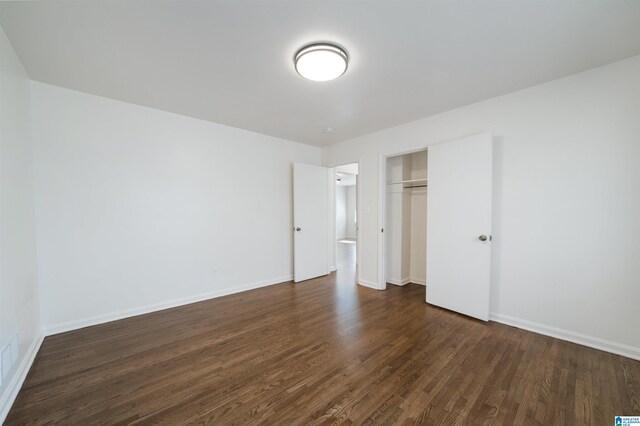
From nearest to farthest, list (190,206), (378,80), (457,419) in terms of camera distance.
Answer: (457,419) → (378,80) → (190,206)

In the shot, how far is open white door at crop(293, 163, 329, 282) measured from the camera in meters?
4.32

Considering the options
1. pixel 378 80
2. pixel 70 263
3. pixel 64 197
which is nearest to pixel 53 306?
pixel 70 263

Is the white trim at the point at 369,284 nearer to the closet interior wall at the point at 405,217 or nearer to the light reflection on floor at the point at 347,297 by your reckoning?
the light reflection on floor at the point at 347,297

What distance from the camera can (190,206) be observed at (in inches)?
131

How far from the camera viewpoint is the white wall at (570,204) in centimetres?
207

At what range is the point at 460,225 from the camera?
9.58 ft

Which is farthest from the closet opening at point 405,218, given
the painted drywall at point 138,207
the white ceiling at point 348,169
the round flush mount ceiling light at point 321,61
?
the round flush mount ceiling light at point 321,61

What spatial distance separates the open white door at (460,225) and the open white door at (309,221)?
6.66ft

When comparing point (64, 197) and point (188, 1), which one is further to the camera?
point (64, 197)

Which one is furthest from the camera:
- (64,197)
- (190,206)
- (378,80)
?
(190,206)

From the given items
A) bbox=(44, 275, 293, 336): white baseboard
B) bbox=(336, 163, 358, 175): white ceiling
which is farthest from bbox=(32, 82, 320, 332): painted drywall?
bbox=(336, 163, 358, 175): white ceiling

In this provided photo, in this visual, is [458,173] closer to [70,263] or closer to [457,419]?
[457,419]

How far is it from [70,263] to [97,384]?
1.46m

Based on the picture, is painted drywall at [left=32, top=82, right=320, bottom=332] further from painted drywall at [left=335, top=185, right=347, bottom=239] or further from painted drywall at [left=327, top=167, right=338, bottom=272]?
painted drywall at [left=335, top=185, right=347, bottom=239]
